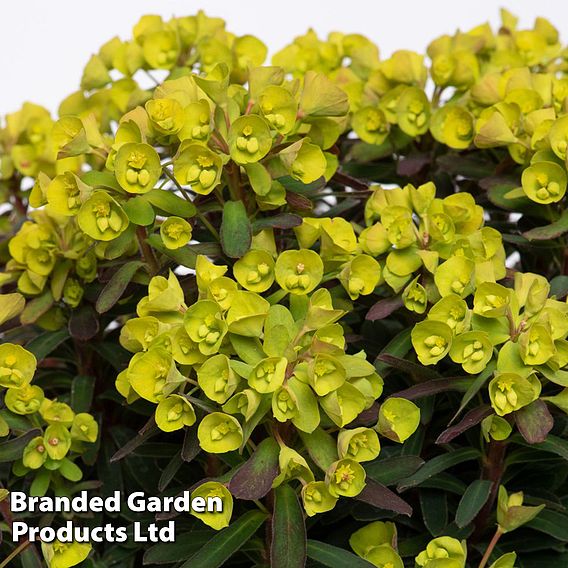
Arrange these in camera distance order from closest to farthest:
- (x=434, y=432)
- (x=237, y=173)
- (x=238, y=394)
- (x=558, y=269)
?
(x=238, y=394), (x=237, y=173), (x=434, y=432), (x=558, y=269)

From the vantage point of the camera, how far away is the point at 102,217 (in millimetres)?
1604

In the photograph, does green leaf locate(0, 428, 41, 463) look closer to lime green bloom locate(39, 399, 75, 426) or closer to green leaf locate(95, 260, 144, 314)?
lime green bloom locate(39, 399, 75, 426)

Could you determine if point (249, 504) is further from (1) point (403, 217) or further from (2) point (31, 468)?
(1) point (403, 217)

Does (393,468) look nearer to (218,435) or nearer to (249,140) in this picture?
(218,435)

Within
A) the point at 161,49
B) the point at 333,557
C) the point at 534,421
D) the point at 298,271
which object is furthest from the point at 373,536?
the point at 161,49

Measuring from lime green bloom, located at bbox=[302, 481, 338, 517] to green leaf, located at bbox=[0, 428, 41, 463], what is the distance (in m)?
0.46

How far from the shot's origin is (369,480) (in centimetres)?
158

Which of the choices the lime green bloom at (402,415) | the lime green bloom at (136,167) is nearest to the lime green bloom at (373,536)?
the lime green bloom at (402,415)

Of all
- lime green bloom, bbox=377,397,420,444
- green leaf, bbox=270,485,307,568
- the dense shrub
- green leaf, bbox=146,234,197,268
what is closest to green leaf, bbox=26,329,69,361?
the dense shrub

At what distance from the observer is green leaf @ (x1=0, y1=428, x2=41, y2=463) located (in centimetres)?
167

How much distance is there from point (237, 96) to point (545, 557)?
3.03 ft

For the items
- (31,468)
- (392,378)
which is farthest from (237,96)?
(31,468)

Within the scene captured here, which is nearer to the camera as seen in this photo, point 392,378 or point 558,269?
point 392,378

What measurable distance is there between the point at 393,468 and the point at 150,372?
0.40m
